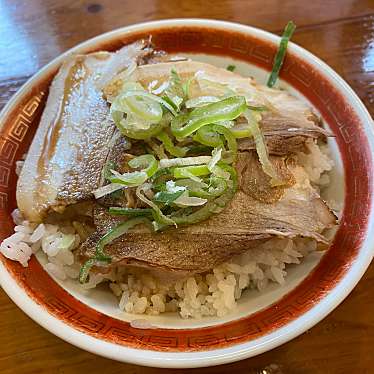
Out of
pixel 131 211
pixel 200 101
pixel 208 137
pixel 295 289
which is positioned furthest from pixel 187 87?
pixel 295 289

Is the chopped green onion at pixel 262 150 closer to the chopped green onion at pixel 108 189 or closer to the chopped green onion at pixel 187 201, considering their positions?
the chopped green onion at pixel 187 201

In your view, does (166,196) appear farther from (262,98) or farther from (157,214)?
(262,98)

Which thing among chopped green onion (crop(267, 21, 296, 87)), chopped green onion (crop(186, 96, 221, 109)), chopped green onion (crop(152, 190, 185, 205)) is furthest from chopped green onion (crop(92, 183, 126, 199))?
chopped green onion (crop(267, 21, 296, 87))

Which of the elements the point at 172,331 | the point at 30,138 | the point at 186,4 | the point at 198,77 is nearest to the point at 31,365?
the point at 172,331

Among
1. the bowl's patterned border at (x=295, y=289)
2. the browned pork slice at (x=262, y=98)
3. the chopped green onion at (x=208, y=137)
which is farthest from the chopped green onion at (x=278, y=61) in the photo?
the chopped green onion at (x=208, y=137)

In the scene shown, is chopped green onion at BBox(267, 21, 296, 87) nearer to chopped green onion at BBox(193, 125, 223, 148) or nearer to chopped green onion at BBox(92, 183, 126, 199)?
chopped green onion at BBox(193, 125, 223, 148)

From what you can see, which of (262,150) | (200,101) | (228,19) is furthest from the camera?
(228,19)
